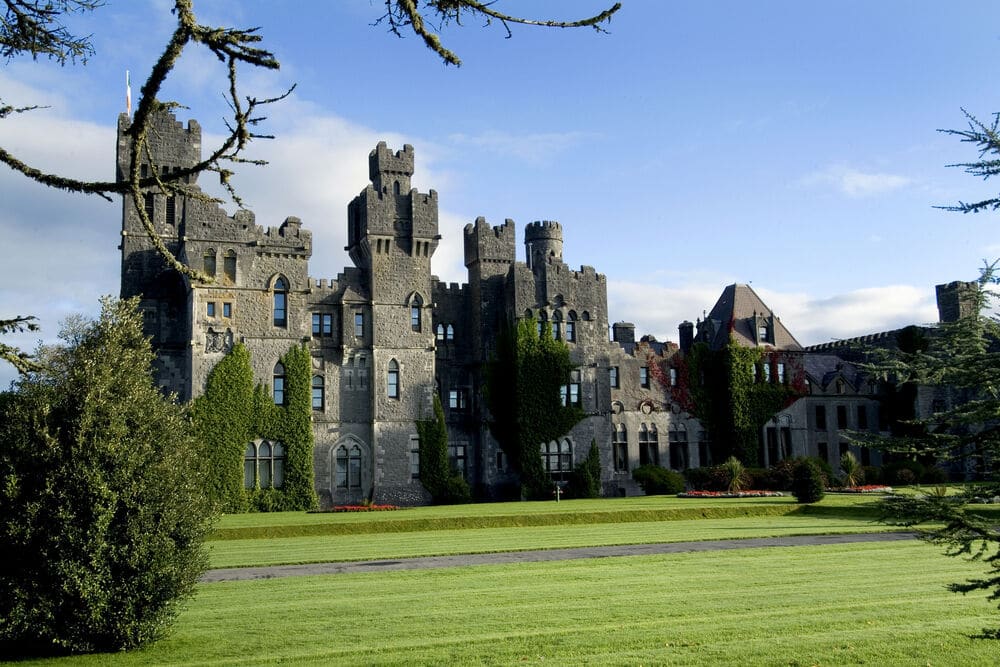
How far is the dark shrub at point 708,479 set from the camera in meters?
45.0

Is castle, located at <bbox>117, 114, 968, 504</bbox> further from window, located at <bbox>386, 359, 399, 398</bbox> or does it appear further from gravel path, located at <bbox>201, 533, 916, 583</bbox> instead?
gravel path, located at <bbox>201, 533, 916, 583</bbox>

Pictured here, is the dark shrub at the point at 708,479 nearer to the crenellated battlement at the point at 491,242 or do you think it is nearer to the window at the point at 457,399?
the window at the point at 457,399

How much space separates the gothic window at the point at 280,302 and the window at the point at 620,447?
1864 centimetres

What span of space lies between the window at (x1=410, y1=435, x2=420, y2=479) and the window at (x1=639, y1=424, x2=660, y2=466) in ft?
44.2

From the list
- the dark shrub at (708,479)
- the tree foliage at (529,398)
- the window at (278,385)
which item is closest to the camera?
the window at (278,385)

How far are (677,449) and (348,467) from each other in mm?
18812

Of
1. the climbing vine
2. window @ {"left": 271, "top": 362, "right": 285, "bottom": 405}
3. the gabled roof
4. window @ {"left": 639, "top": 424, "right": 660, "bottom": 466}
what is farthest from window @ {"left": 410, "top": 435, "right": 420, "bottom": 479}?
the gabled roof

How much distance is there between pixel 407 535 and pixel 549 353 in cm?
1905

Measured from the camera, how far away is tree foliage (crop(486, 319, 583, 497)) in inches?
1793

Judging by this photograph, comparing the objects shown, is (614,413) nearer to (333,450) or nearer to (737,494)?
(737,494)

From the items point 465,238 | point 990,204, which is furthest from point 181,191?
point 465,238

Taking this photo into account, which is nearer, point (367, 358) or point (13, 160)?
point (13, 160)

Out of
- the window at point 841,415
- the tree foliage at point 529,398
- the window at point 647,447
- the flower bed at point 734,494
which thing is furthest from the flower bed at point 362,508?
the window at point 841,415

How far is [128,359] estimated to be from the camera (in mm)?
13289
